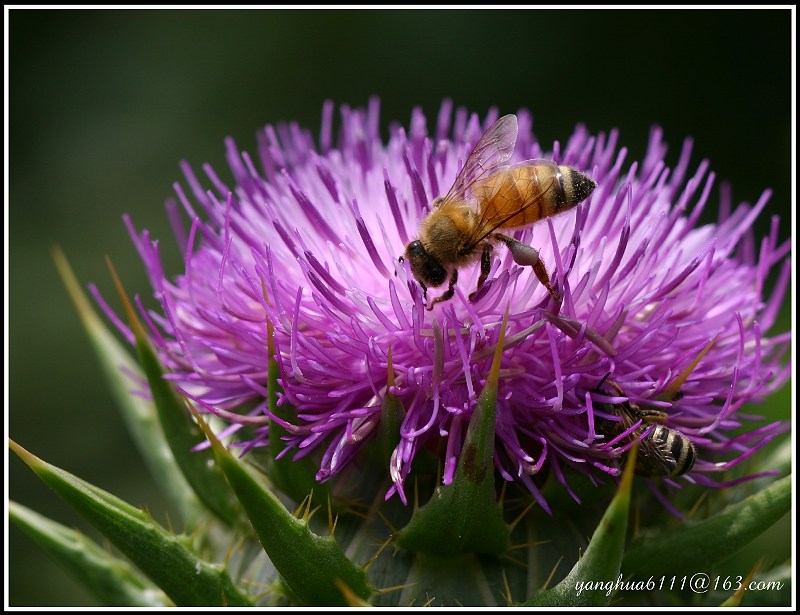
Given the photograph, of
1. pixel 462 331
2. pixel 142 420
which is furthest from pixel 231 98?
pixel 462 331

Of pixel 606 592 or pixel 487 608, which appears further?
pixel 487 608

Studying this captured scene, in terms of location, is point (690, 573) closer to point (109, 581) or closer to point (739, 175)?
point (109, 581)

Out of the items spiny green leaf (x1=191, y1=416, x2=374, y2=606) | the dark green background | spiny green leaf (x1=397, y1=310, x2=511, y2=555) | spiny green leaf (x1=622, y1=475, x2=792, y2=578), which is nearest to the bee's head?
spiny green leaf (x1=397, y1=310, x2=511, y2=555)

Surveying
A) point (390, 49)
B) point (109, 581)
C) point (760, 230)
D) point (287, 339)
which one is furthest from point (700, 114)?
point (109, 581)

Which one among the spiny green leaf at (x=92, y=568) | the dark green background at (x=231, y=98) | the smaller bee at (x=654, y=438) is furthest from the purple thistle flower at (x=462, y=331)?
the dark green background at (x=231, y=98)

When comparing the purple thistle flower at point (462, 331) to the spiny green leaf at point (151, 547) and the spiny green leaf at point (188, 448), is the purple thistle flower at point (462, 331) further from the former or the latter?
the spiny green leaf at point (151, 547)

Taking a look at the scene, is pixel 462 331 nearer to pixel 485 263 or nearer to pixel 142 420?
pixel 485 263

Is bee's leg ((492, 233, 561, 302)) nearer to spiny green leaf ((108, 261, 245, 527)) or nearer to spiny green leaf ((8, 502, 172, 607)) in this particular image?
spiny green leaf ((108, 261, 245, 527))

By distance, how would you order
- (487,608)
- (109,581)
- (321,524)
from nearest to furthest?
(487,608) < (321,524) < (109,581)
